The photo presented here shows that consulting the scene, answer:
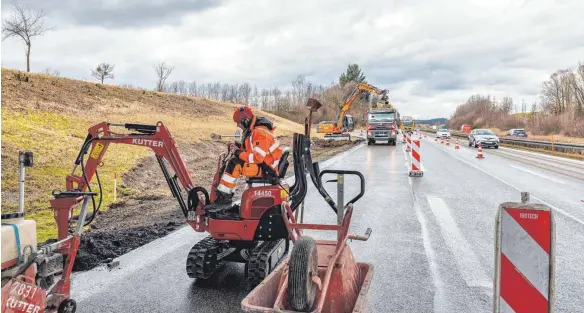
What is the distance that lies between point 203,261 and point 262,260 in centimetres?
73

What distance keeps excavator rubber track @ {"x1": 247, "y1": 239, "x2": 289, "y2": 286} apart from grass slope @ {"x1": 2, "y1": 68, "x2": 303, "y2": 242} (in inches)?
159

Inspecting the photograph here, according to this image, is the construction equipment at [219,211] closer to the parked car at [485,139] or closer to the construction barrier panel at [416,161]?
the construction barrier panel at [416,161]

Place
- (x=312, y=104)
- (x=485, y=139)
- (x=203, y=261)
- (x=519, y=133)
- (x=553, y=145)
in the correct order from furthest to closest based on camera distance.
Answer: (x=519, y=133), (x=485, y=139), (x=553, y=145), (x=312, y=104), (x=203, y=261)

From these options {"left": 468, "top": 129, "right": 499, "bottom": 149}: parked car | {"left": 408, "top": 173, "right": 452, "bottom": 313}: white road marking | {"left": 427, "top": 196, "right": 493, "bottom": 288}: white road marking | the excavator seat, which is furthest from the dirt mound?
{"left": 468, "top": 129, "right": 499, "bottom": 149}: parked car

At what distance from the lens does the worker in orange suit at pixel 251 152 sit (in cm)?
552

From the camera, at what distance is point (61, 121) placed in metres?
24.3

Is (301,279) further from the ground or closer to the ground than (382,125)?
closer to the ground

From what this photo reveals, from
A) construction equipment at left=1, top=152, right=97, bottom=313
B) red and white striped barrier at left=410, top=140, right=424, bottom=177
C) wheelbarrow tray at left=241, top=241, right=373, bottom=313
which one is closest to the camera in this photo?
construction equipment at left=1, top=152, right=97, bottom=313

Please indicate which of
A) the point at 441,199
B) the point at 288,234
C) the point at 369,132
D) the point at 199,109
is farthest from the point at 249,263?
the point at 199,109

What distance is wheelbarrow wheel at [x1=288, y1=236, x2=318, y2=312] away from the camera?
3.71 metres

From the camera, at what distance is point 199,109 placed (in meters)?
50.5

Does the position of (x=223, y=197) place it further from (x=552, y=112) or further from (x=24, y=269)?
(x=552, y=112)

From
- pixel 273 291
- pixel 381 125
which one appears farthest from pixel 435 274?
pixel 381 125

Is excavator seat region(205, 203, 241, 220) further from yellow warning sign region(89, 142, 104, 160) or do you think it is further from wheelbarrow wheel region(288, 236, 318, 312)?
wheelbarrow wheel region(288, 236, 318, 312)
